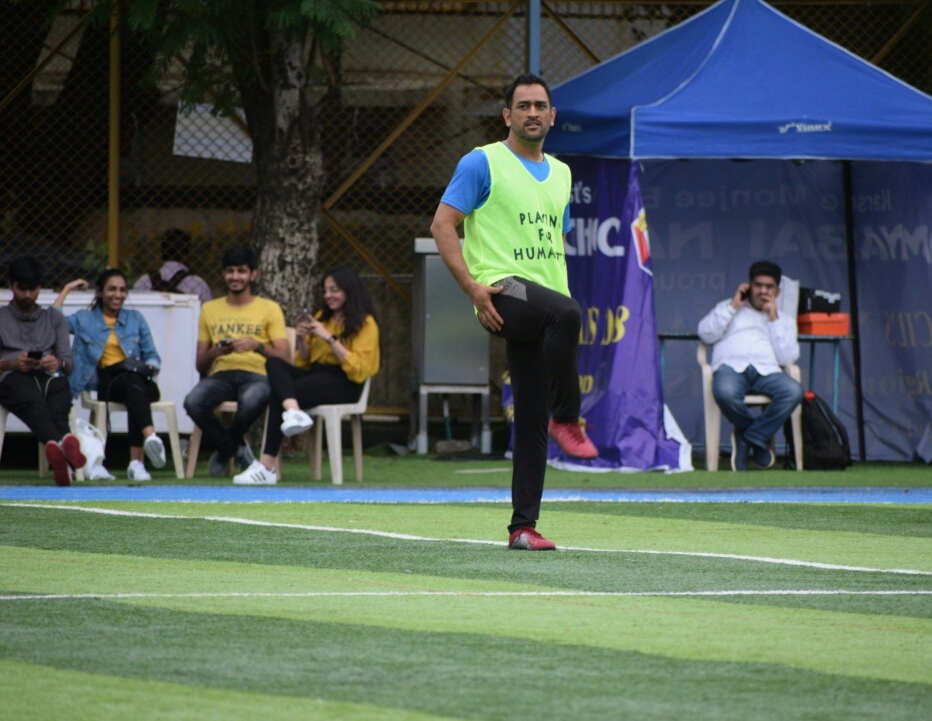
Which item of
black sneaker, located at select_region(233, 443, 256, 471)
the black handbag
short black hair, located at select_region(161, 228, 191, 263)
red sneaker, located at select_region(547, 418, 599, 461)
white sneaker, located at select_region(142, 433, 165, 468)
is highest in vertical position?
short black hair, located at select_region(161, 228, 191, 263)

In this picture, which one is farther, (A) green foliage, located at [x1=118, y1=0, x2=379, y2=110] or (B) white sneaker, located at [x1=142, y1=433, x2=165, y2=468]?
(A) green foliage, located at [x1=118, y1=0, x2=379, y2=110]

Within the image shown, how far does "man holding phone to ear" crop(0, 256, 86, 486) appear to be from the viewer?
10.4 metres

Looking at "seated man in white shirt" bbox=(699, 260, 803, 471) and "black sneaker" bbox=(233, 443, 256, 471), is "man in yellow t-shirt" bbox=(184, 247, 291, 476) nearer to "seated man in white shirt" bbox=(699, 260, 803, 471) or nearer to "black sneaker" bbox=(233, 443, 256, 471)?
"black sneaker" bbox=(233, 443, 256, 471)

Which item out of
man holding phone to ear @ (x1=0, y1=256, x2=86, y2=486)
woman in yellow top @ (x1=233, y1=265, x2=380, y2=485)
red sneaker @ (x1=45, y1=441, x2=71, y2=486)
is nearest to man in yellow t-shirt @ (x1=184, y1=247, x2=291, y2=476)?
woman in yellow top @ (x1=233, y1=265, x2=380, y2=485)

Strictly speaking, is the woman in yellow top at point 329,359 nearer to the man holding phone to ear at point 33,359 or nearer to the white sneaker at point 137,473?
the white sneaker at point 137,473

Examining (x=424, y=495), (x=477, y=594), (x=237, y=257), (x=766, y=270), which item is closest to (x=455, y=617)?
(x=477, y=594)

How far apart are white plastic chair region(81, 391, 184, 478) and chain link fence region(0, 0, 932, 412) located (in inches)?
110

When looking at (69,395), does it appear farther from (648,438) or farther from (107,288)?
(648,438)

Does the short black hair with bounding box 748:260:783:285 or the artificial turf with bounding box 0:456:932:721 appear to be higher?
the short black hair with bounding box 748:260:783:285

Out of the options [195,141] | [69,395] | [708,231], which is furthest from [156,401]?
[708,231]

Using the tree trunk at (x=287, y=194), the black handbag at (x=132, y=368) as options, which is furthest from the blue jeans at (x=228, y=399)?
the tree trunk at (x=287, y=194)

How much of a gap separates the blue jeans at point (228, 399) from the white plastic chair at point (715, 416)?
10.9 ft

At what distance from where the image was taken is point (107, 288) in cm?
1125

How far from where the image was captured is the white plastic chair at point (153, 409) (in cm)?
1102
